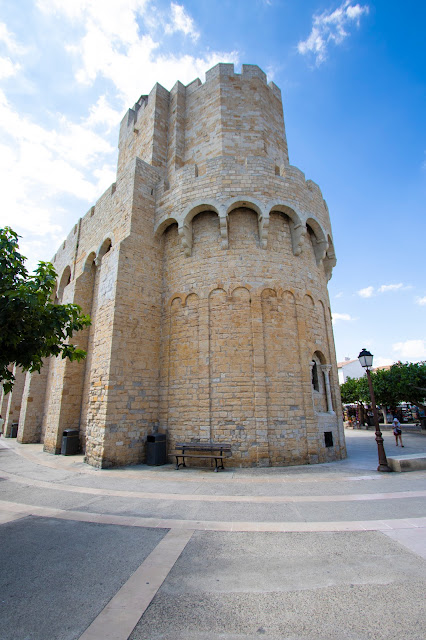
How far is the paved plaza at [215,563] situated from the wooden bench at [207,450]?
1918 millimetres

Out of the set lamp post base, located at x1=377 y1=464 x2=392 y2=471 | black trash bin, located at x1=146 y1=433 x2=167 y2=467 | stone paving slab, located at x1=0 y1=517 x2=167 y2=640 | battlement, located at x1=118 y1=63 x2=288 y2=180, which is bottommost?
stone paving slab, located at x1=0 y1=517 x2=167 y2=640

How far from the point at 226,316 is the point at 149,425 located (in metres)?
4.60


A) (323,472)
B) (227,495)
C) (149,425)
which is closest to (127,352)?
(149,425)

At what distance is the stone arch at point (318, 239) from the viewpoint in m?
12.0

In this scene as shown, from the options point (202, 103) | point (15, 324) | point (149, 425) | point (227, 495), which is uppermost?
point (202, 103)

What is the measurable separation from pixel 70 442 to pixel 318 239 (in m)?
13.1

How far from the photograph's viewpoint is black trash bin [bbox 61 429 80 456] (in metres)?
12.0

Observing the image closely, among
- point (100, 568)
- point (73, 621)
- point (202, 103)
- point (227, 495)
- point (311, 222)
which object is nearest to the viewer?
point (73, 621)

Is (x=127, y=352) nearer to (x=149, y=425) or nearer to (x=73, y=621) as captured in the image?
(x=149, y=425)

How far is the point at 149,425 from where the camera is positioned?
10383mm

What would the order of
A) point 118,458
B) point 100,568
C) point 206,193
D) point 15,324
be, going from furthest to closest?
point 206,193 → point 118,458 → point 15,324 → point 100,568

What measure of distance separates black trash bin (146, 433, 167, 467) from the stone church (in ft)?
1.12

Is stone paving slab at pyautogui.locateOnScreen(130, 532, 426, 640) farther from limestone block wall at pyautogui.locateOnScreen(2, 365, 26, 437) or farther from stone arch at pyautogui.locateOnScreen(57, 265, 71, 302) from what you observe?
limestone block wall at pyautogui.locateOnScreen(2, 365, 26, 437)

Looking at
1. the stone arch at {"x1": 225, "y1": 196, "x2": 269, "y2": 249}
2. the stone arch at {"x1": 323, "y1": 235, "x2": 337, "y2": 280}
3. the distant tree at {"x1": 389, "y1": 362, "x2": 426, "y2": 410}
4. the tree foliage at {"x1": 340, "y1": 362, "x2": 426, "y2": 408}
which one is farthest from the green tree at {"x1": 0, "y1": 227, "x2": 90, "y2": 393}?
the distant tree at {"x1": 389, "y1": 362, "x2": 426, "y2": 410}
